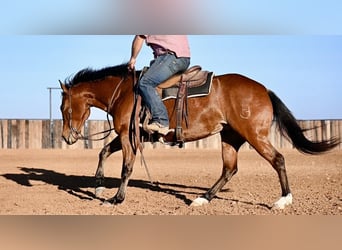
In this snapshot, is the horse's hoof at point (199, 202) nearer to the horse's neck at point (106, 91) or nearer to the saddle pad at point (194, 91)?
the saddle pad at point (194, 91)

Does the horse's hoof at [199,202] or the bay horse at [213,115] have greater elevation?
the bay horse at [213,115]

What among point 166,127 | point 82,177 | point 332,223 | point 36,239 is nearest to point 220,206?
point 166,127

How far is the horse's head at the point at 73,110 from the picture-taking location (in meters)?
7.00

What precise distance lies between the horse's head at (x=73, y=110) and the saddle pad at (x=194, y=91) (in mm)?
1473

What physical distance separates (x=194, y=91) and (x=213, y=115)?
0.41 meters

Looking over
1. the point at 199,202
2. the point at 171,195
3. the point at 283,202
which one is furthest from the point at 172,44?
the point at 171,195

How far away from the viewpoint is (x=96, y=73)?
702 centimetres

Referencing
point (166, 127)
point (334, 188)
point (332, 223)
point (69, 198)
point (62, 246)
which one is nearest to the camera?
point (62, 246)

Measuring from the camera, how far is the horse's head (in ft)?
23.0

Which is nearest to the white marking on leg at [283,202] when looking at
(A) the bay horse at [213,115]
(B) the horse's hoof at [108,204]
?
(A) the bay horse at [213,115]

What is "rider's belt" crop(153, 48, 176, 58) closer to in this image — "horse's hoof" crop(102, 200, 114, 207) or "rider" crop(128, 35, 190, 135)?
"rider" crop(128, 35, 190, 135)

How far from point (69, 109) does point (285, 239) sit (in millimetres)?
4594
